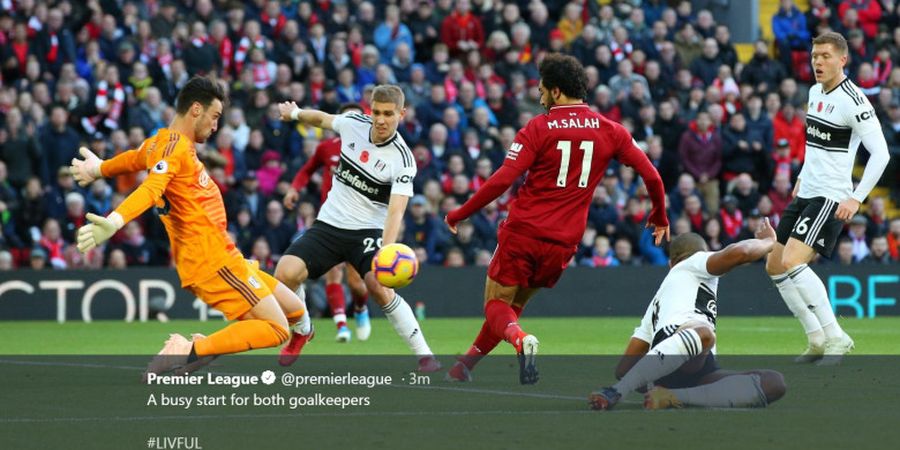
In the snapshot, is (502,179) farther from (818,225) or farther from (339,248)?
(818,225)

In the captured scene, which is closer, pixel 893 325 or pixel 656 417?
pixel 656 417

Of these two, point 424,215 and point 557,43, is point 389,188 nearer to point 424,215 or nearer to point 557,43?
point 424,215

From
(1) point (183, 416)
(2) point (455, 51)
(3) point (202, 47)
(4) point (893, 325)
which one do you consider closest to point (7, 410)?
(1) point (183, 416)

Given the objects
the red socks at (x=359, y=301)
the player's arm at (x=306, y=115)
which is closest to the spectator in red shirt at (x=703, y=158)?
the red socks at (x=359, y=301)

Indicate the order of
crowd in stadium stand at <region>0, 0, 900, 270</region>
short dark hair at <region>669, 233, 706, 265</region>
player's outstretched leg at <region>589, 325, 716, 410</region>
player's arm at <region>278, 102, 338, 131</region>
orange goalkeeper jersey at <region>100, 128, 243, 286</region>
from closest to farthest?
1. player's outstretched leg at <region>589, 325, 716, 410</region>
2. short dark hair at <region>669, 233, 706, 265</region>
3. orange goalkeeper jersey at <region>100, 128, 243, 286</region>
4. player's arm at <region>278, 102, 338, 131</region>
5. crowd in stadium stand at <region>0, 0, 900, 270</region>

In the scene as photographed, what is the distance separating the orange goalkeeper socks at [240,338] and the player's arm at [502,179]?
50.8 inches

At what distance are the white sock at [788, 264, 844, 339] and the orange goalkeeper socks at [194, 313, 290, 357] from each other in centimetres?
458

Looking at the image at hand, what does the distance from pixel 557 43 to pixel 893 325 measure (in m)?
8.34

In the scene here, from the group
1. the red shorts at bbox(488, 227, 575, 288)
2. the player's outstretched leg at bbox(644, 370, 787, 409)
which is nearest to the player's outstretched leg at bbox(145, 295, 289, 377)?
the red shorts at bbox(488, 227, 575, 288)

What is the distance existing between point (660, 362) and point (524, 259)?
1.86 m

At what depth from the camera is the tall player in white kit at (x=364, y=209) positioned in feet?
36.8

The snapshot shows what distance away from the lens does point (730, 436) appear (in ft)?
23.2

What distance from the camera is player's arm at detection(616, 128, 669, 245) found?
972 cm

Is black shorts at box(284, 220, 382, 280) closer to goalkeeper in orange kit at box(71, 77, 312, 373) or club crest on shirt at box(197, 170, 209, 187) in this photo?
goalkeeper in orange kit at box(71, 77, 312, 373)
